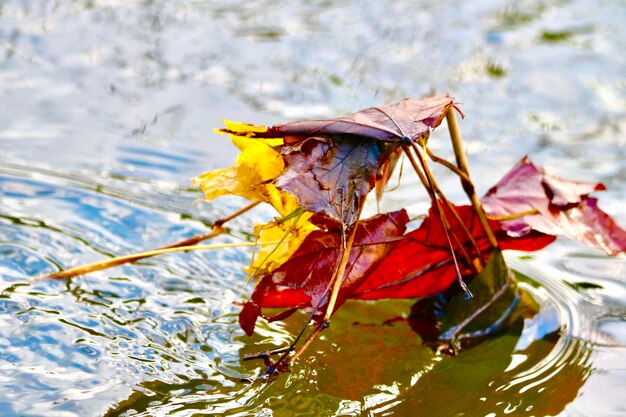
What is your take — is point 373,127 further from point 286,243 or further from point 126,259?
point 126,259

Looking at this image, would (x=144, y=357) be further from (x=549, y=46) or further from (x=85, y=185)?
(x=549, y=46)

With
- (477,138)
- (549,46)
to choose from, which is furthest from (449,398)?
(549,46)

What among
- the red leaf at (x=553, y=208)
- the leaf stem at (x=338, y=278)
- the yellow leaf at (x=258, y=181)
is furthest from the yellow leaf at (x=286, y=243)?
the red leaf at (x=553, y=208)

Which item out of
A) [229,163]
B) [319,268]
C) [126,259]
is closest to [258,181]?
[319,268]

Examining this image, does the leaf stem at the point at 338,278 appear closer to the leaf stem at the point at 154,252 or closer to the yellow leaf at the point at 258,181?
the yellow leaf at the point at 258,181

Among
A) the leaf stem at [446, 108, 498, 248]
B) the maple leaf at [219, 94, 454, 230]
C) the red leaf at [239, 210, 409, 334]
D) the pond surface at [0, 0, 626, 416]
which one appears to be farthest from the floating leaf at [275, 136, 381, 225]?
the pond surface at [0, 0, 626, 416]

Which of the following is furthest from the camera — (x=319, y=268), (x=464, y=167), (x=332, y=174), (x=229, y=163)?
(x=229, y=163)

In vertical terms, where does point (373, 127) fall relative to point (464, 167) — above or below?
above
